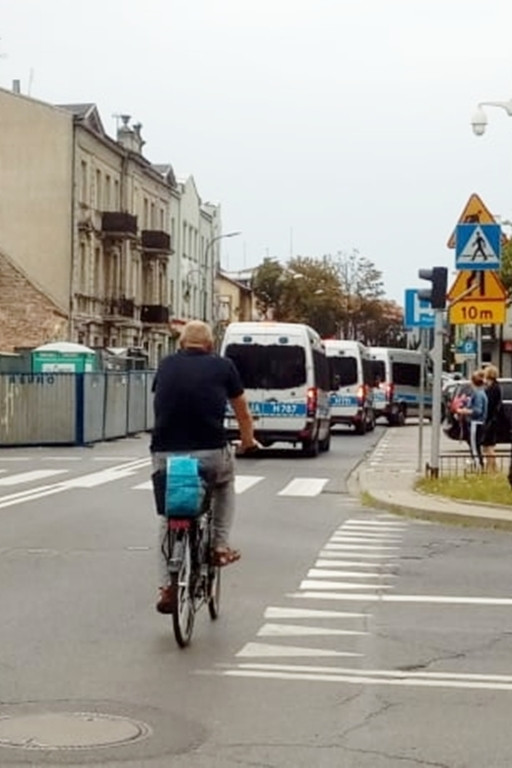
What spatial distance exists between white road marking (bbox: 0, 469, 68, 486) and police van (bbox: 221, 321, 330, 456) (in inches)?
225

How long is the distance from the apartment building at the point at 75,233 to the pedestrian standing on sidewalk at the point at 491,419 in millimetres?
39959

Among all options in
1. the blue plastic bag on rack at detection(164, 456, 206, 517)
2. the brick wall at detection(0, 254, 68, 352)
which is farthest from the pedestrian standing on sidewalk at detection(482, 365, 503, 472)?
the brick wall at detection(0, 254, 68, 352)

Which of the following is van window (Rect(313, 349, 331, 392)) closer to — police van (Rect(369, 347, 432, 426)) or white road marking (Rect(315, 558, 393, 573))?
white road marking (Rect(315, 558, 393, 573))

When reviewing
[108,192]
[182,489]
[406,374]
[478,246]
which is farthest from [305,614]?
[108,192]

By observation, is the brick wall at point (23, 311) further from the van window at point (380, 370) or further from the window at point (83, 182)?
the van window at point (380, 370)

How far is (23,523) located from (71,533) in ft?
→ 3.95

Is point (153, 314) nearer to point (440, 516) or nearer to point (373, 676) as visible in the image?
point (440, 516)

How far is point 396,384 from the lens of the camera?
Result: 56.2 meters

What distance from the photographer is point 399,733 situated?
7.16 m

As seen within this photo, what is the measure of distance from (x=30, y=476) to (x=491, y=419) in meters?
7.28

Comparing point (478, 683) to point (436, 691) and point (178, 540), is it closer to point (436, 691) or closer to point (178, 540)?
point (436, 691)

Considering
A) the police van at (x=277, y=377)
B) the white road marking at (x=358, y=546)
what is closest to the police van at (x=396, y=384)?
the police van at (x=277, y=377)

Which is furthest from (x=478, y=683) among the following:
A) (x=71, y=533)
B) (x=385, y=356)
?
(x=385, y=356)

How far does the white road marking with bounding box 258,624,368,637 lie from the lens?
9742 mm
